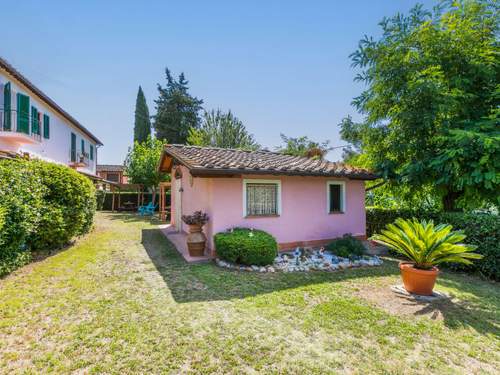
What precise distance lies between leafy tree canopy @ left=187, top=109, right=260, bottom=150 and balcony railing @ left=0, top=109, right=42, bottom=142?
52.7ft

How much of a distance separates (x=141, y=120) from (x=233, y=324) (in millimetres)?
39735

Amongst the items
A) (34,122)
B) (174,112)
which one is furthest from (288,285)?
(174,112)

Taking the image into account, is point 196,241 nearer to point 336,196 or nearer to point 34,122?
point 336,196

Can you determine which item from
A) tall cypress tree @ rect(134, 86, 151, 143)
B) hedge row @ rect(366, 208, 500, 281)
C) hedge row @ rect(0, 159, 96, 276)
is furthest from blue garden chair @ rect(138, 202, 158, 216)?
→ hedge row @ rect(366, 208, 500, 281)

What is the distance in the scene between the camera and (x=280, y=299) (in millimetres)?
5258

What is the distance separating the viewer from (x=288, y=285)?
6.08m

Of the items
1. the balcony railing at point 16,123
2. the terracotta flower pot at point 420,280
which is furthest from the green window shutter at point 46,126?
the terracotta flower pot at point 420,280

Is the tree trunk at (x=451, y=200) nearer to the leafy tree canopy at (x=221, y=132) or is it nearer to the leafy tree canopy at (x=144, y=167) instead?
the leafy tree canopy at (x=144, y=167)

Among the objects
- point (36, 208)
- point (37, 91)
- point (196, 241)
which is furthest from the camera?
point (37, 91)

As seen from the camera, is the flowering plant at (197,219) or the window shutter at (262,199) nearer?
the flowering plant at (197,219)

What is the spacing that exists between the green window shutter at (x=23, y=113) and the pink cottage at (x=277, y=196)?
341 inches

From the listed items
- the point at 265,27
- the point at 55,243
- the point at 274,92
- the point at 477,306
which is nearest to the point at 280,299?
the point at 477,306

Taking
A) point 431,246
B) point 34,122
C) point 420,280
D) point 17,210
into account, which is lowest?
point 420,280

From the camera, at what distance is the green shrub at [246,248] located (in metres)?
7.23
